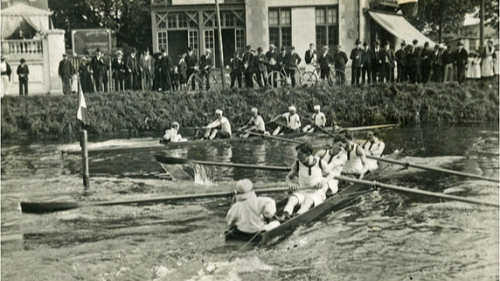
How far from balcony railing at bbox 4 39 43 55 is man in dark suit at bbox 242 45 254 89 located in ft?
35.0

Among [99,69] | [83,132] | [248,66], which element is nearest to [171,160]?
[83,132]

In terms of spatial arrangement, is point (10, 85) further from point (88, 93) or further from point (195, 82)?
point (195, 82)

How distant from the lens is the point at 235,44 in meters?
37.0

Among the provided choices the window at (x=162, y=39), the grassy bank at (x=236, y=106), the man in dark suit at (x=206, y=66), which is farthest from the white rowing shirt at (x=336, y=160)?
the window at (x=162, y=39)

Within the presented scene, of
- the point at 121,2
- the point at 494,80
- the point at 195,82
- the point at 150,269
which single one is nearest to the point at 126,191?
the point at 150,269

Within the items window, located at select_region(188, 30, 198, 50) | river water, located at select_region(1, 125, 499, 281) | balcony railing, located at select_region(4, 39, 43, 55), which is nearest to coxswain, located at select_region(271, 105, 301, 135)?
river water, located at select_region(1, 125, 499, 281)

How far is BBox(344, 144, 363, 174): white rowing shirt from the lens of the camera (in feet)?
53.4

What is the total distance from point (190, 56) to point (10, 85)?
9.26 metres

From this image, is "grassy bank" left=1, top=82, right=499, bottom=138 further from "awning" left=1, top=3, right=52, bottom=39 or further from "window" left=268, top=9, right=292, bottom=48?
"awning" left=1, top=3, right=52, bottom=39

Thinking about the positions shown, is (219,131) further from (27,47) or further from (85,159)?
(27,47)

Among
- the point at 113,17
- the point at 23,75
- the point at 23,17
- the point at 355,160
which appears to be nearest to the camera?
the point at 355,160

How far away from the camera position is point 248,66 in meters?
28.5

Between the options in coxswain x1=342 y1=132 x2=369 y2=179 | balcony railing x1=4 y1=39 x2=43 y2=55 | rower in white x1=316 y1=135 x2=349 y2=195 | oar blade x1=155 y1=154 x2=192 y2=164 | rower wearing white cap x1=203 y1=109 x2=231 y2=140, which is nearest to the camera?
rower in white x1=316 y1=135 x2=349 y2=195

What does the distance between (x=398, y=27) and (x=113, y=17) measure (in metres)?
21.7
